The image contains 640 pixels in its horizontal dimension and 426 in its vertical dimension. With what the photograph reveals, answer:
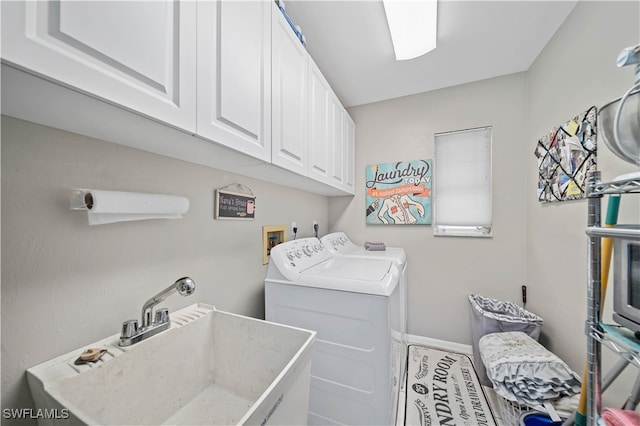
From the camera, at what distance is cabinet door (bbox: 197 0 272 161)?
29.5 inches

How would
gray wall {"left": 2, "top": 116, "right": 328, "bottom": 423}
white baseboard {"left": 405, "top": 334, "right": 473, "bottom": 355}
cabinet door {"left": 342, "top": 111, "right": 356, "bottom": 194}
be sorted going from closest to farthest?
gray wall {"left": 2, "top": 116, "right": 328, "bottom": 423}, white baseboard {"left": 405, "top": 334, "right": 473, "bottom": 355}, cabinet door {"left": 342, "top": 111, "right": 356, "bottom": 194}

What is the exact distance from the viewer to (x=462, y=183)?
7.62 feet

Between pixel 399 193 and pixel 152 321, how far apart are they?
2.38m

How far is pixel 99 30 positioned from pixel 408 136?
2564 mm

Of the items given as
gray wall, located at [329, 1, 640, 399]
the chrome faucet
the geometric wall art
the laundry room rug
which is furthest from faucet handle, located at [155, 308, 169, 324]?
the geometric wall art

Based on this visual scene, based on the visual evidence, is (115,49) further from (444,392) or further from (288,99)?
(444,392)

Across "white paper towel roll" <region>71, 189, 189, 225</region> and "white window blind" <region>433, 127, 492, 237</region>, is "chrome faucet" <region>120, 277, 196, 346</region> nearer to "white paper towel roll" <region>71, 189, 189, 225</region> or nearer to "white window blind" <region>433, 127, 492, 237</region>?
"white paper towel roll" <region>71, 189, 189, 225</region>

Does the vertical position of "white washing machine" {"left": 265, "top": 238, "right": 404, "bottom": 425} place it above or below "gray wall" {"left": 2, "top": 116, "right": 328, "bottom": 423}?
below

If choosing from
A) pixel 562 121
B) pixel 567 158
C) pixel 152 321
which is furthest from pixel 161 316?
pixel 562 121

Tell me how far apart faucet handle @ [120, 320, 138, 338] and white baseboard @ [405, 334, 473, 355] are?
2529 mm

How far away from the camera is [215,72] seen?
0.79 m

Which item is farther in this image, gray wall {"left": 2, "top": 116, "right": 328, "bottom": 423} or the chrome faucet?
the chrome faucet

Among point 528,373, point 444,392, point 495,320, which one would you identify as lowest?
point 444,392

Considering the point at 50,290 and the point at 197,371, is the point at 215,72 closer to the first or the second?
the point at 50,290
